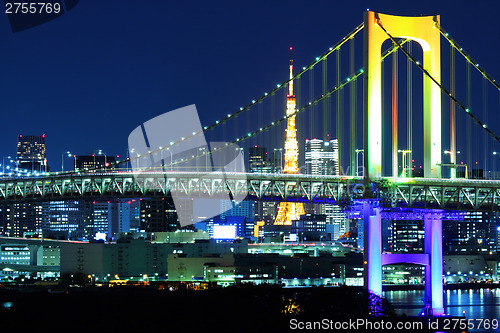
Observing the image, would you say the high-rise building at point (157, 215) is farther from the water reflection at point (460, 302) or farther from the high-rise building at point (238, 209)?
the water reflection at point (460, 302)

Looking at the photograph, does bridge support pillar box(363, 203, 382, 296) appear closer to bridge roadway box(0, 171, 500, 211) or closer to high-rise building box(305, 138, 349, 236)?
bridge roadway box(0, 171, 500, 211)

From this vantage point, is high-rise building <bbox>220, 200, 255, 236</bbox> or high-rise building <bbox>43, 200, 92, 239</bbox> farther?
high-rise building <bbox>220, 200, 255, 236</bbox>

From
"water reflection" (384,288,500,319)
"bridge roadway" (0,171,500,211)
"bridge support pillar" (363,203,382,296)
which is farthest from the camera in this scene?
"water reflection" (384,288,500,319)

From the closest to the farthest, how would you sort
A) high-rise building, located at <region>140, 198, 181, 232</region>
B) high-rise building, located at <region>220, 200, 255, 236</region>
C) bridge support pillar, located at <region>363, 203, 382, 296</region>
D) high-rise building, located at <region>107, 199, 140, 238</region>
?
1. bridge support pillar, located at <region>363, 203, 382, 296</region>
2. high-rise building, located at <region>140, 198, 181, 232</region>
3. high-rise building, located at <region>107, 199, 140, 238</region>
4. high-rise building, located at <region>220, 200, 255, 236</region>

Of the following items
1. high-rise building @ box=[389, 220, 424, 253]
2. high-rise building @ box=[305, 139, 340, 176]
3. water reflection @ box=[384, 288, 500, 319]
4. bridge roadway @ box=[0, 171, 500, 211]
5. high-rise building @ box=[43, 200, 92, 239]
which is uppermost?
high-rise building @ box=[305, 139, 340, 176]

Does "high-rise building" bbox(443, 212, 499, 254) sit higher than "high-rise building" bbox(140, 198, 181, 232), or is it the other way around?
"high-rise building" bbox(140, 198, 181, 232)

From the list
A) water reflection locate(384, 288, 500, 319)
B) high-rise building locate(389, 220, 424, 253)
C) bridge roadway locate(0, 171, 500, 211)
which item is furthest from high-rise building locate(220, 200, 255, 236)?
bridge roadway locate(0, 171, 500, 211)
